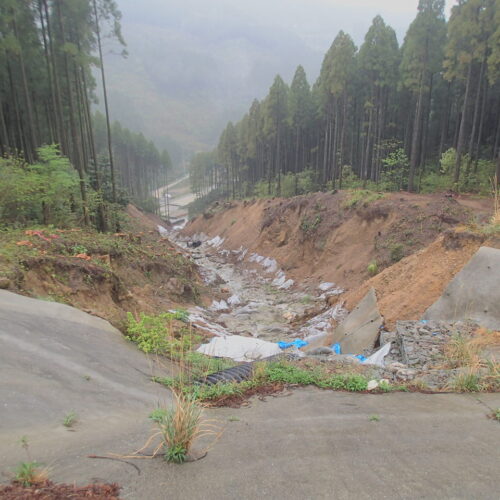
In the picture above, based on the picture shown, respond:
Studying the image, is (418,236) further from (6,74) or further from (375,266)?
(6,74)

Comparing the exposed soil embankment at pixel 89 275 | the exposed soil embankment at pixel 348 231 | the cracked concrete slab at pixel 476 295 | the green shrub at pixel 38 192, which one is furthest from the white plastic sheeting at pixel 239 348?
the green shrub at pixel 38 192

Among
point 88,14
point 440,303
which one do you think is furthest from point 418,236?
point 88,14

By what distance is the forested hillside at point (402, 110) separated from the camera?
1961cm

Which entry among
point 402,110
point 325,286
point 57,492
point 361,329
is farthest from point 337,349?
point 402,110

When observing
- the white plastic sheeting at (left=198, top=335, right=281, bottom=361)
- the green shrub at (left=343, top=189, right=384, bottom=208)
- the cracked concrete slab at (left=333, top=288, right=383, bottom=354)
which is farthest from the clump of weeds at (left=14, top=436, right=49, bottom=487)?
the green shrub at (left=343, top=189, right=384, bottom=208)

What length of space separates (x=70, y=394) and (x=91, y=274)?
18.1 ft

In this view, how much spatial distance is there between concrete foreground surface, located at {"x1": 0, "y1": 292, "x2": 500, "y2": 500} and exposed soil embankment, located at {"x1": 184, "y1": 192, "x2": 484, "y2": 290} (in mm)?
11212

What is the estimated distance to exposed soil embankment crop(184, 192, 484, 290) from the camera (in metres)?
14.0

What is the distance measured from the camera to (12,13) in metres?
13.7

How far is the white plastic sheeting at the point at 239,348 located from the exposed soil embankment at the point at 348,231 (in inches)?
288

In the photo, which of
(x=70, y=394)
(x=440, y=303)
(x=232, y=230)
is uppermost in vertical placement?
(x=70, y=394)

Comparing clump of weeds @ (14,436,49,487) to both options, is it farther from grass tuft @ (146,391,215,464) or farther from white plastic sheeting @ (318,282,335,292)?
white plastic sheeting @ (318,282,335,292)

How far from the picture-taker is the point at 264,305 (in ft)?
49.3

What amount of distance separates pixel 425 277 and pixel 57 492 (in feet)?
28.6
